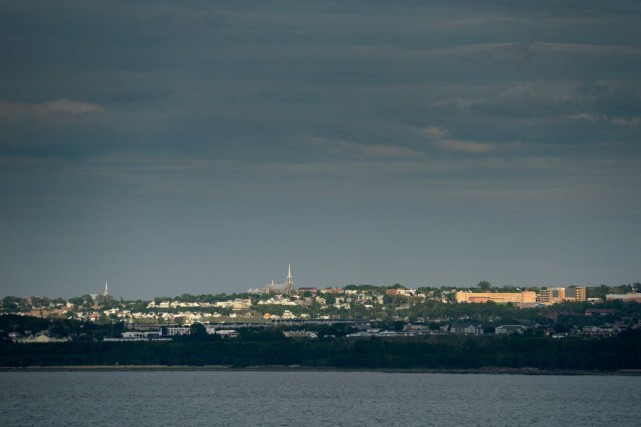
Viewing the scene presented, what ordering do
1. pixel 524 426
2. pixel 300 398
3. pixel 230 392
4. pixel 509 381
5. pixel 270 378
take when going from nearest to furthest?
pixel 524 426
pixel 300 398
pixel 230 392
pixel 509 381
pixel 270 378

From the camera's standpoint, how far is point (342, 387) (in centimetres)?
16788

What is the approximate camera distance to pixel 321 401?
468ft

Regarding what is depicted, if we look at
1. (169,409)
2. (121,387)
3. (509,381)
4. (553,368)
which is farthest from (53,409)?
(553,368)

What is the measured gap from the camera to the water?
12019 cm

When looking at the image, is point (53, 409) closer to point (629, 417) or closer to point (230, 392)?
point (230, 392)

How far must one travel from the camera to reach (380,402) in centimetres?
14088

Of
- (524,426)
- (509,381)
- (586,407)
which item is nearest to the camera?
(524,426)

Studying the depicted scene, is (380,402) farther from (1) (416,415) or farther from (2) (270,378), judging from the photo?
(2) (270,378)

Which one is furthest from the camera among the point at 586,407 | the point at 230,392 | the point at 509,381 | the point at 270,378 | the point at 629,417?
the point at 270,378

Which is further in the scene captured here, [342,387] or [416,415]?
[342,387]

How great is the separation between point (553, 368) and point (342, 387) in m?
39.1

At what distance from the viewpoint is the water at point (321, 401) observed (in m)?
120

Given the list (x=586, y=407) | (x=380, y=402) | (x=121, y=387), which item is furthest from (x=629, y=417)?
(x=121, y=387)

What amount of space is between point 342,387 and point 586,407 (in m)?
39.3
